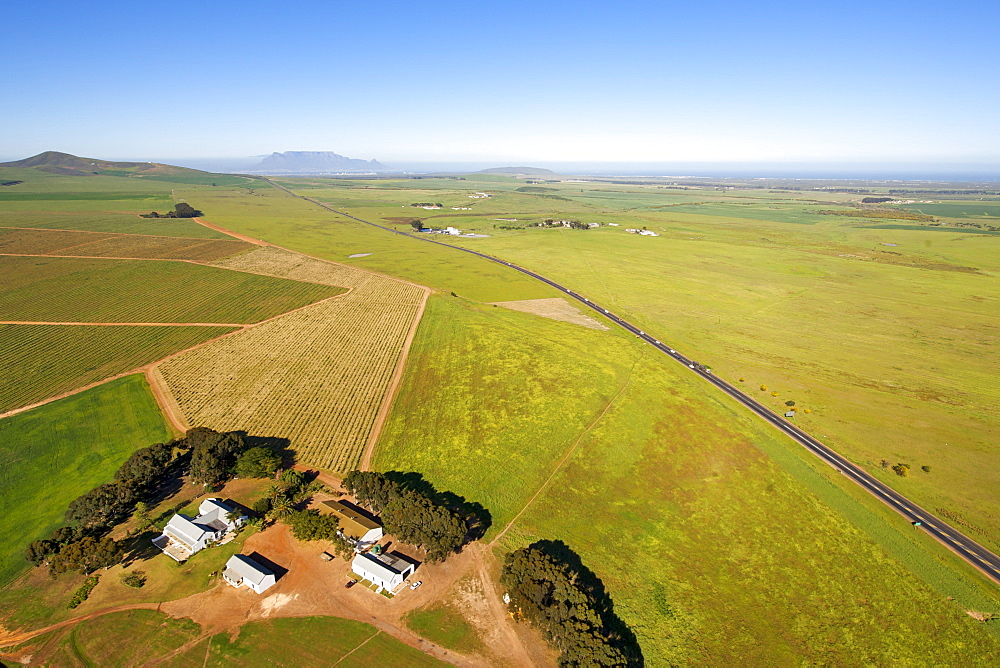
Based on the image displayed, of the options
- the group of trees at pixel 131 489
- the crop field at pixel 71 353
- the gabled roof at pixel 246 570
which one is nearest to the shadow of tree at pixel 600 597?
the gabled roof at pixel 246 570

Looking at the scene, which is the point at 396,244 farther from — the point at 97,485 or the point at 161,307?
the point at 97,485

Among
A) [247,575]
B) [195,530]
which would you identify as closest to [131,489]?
[195,530]

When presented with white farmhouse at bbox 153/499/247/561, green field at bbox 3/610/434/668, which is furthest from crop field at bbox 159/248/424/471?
green field at bbox 3/610/434/668

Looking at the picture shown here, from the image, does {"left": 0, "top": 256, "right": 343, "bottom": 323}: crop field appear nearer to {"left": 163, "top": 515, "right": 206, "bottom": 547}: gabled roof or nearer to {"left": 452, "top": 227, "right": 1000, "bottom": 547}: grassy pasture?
{"left": 163, "top": 515, "right": 206, "bottom": 547}: gabled roof

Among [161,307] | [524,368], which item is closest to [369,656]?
[524,368]

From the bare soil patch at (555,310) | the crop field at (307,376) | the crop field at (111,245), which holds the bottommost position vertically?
the crop field at (307,376)

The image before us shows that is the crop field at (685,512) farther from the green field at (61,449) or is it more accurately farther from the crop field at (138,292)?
the crop field at (138,292)

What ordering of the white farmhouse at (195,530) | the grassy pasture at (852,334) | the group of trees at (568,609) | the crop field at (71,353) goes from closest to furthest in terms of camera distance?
the group of trees at (568,609)
the white farmhouse at (195,530)
the grassy pasture at (852,334)
the crop field at (71,353)
